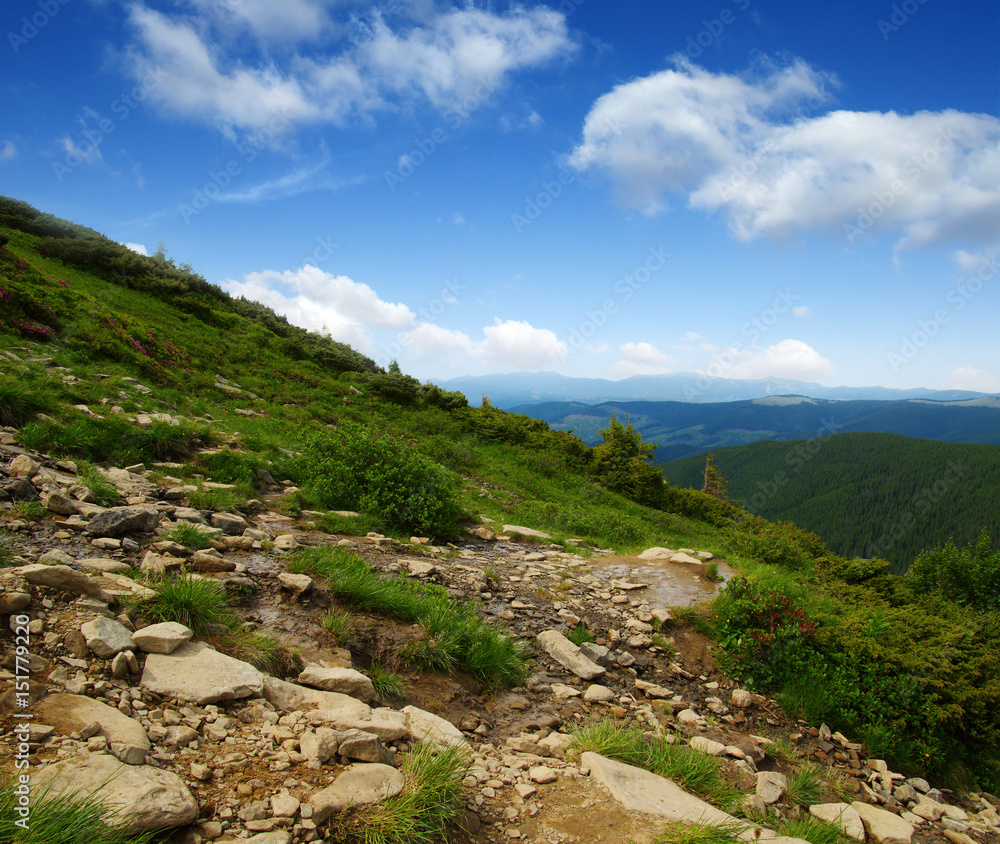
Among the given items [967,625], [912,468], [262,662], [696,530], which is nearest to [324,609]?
[262,662]

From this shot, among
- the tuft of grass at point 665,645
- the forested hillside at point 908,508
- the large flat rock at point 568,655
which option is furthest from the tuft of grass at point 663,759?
the forested hillside at point 908,508

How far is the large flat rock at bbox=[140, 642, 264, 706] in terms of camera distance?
10.8 feet

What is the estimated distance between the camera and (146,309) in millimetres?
20516

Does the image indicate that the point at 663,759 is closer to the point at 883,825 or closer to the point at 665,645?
the point at 883,825

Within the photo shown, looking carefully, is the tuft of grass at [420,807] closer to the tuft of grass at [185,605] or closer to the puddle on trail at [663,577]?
the tuft of grass at [185,605]

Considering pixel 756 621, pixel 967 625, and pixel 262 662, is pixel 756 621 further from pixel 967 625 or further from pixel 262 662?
pixel 262 662

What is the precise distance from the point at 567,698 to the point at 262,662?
11.4ft

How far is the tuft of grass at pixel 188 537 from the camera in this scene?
5473mm

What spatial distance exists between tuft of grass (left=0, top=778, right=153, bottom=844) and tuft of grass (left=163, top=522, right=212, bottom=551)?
361cm

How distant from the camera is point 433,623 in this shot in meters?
5.46

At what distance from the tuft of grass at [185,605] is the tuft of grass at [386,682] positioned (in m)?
1.47

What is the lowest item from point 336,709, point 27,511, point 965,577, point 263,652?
point 965,577

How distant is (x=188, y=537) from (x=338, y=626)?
89.7 inches

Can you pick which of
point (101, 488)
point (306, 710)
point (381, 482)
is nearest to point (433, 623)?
point (306, 710)
